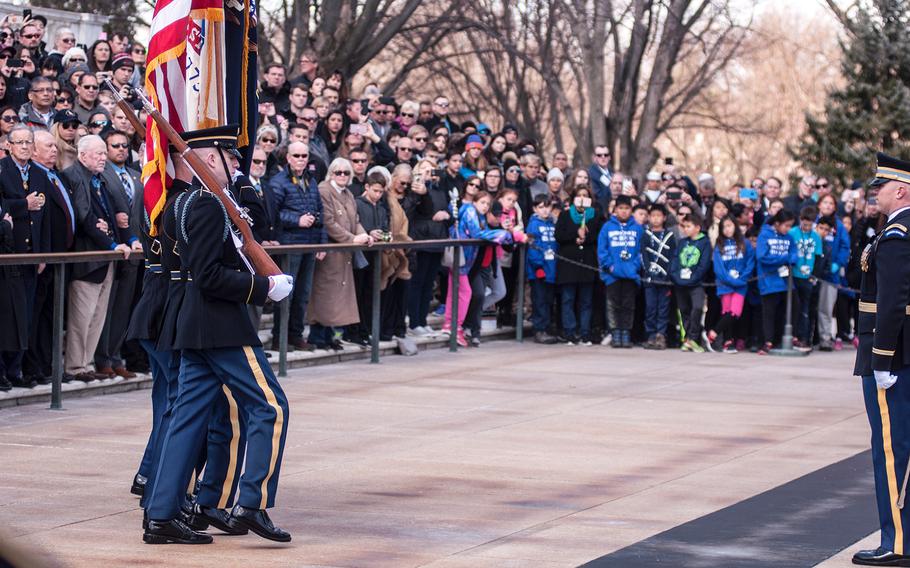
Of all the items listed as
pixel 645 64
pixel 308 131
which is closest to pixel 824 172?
pixel 645 64

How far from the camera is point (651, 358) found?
1680cm

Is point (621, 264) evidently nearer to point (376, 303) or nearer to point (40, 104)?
point (376, 303)

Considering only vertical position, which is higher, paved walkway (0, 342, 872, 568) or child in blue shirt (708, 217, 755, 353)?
child in blue shirt (708, 217, 755, 353)

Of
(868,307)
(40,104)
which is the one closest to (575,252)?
(40,104)

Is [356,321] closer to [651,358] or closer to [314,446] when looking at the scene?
[651,358]

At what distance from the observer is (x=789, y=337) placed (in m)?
17.7

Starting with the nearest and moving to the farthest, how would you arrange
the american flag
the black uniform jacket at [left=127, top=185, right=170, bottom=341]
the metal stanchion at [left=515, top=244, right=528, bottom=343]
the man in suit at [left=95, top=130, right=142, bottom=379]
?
the black uniform jacket at [left=127, top=185, right=170, bottom=341], the american flag, the man in suit at [left=95, top=130, right=142, bottom=379], the metal stanchion at [left=515, top=244, right=528, bottom=343]

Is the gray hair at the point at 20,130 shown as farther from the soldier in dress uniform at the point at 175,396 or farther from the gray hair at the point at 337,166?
the soldier in dress uniform at the point at 175,396

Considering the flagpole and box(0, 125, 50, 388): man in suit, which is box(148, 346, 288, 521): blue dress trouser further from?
box(0, 125, 50, 388): man in suit

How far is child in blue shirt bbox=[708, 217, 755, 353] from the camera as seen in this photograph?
57.6 feet

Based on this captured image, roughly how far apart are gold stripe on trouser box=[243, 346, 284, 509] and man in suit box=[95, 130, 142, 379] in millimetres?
5201

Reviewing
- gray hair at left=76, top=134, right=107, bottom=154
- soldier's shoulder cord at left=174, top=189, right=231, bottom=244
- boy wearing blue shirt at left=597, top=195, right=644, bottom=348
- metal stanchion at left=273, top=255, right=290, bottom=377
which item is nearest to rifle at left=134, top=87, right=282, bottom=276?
soldier's shoulder cord at left=174, top=189, right=231, bottom=244

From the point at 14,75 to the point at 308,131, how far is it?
289 centimetres

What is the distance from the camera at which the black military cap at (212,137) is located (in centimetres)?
734
